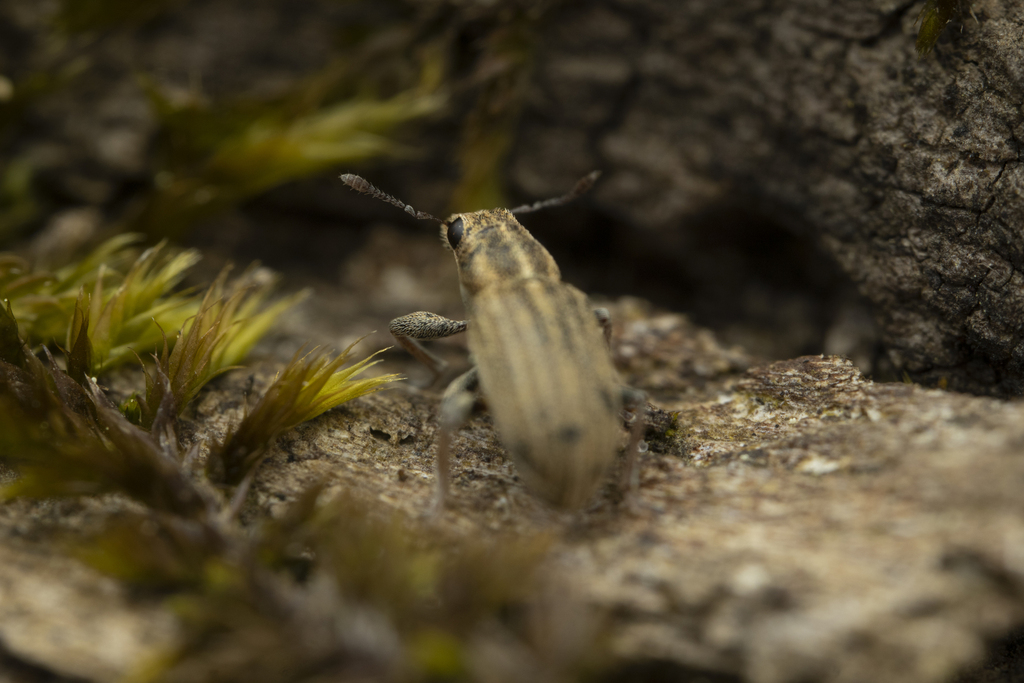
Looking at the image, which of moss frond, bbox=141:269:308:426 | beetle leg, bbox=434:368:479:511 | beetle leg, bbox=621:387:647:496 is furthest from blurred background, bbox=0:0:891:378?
beetle leg, bbox=434:368:479:511

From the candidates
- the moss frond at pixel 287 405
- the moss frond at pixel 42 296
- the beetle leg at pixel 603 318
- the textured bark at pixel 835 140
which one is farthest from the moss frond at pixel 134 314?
the textured bark at pixel 835 140

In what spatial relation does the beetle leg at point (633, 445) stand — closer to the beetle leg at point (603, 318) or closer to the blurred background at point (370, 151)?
the beetle leg at point (603, 318)

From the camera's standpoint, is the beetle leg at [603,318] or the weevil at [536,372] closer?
the weevil at [536,372]

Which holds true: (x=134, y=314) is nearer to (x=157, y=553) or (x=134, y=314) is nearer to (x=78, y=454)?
(x=78, y=454)

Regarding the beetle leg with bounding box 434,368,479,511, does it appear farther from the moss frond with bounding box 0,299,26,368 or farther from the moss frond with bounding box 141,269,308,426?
the moss frond with bounding box 0,299,26,368

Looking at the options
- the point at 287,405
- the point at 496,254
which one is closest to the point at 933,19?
the point at 496,254

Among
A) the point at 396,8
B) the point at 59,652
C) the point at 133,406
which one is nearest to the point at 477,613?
the point at 59,652
